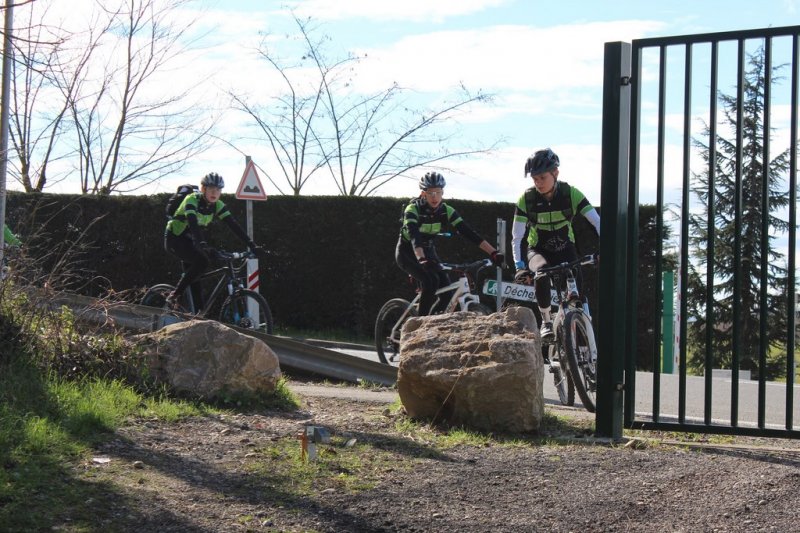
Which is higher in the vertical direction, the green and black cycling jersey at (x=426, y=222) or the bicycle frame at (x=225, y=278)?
the green and black cycling jersey at (x=426, y=222)

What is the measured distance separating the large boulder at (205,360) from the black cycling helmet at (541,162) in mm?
2490

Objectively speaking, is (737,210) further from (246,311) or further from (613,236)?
(246,311)

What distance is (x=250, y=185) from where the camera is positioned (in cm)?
1664

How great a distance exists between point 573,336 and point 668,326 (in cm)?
995

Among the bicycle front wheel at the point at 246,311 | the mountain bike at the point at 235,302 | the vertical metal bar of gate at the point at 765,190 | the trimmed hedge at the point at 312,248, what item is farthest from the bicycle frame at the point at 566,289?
the trimmed hedge at the point at 312,248

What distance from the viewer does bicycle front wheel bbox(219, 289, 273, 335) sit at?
12.4m

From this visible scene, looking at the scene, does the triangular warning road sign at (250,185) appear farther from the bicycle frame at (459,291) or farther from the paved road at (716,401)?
the paved road at (716,401)

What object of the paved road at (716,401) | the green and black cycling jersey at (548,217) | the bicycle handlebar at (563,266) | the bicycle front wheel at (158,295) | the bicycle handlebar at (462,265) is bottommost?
the paved road at (716,401)

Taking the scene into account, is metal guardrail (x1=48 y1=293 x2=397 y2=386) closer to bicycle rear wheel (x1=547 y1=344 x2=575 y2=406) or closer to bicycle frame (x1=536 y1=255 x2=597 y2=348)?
bicycle rear wheel (x1=547 y1=344 x2=575 y2=406)

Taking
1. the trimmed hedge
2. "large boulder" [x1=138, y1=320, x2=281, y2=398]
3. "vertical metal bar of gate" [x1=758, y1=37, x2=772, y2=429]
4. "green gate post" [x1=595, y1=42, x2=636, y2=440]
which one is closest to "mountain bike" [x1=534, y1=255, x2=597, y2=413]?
"green gate post" [x1=595, y1=42, x2=636, y2=440]

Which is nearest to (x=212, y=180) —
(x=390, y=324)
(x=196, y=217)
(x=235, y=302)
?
(x=196, y=217)

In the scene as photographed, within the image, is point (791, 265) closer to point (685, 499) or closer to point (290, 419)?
point (685, 499)

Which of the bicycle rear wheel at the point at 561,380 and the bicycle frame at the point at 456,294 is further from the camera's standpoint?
the bicycle frame at the point at 456,294

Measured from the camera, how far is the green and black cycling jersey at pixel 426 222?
10602 mm
